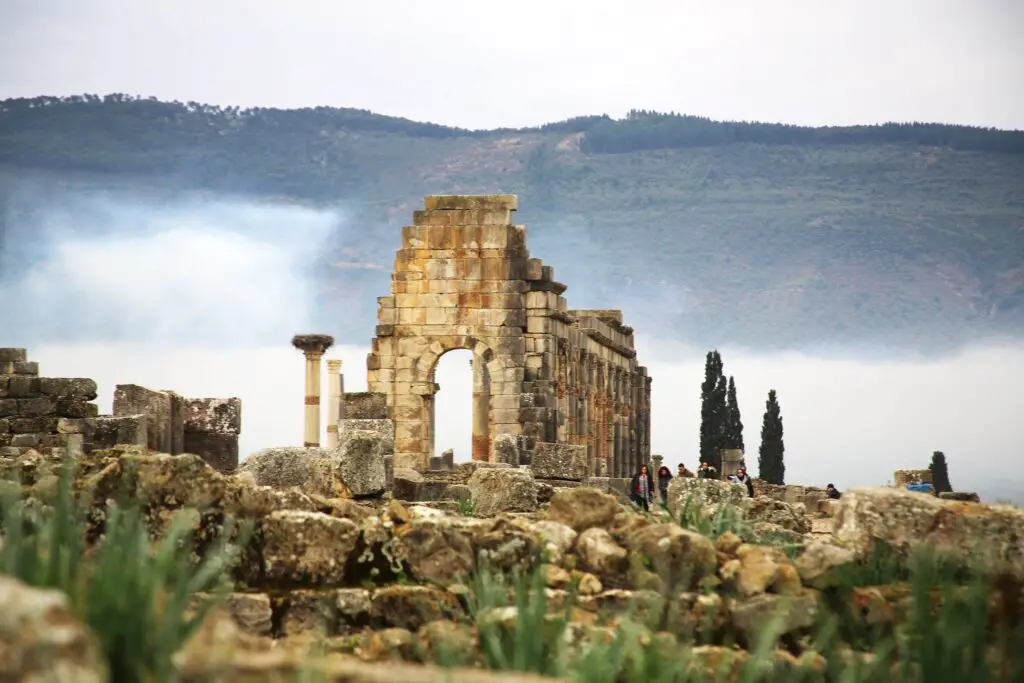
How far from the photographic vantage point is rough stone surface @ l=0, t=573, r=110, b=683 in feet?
21.2

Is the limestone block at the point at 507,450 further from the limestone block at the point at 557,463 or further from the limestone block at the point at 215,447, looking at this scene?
the limestone block at the point at 215,447

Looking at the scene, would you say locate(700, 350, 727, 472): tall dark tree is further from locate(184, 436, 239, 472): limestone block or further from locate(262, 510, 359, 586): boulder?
locate(262, 510, 359, 586): boulder

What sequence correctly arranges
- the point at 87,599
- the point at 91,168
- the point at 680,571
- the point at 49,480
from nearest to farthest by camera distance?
the point at 87,599 < the point at 680,571 < the point at 49,480 < the point at 91,168

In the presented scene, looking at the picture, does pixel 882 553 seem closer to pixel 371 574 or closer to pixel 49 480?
pixel 371 574

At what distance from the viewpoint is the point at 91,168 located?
19788 cm

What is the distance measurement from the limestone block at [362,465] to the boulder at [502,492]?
65.0 inches

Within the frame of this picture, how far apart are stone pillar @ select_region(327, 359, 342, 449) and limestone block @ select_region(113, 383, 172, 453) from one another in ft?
104

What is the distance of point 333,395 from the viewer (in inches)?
2462

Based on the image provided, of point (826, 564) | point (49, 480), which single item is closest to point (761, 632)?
point (826, 564)

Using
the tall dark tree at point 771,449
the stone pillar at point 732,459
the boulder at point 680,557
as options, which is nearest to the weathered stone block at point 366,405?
the boulder at point 680,557

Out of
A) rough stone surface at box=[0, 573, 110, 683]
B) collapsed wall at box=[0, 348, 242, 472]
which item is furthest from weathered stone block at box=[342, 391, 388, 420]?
rough stone surface at box=[0, 573, 110, 683]

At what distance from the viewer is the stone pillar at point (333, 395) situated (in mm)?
58144

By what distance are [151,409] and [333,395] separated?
38572 millimetres

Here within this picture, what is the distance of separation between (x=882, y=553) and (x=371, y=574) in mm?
2972
